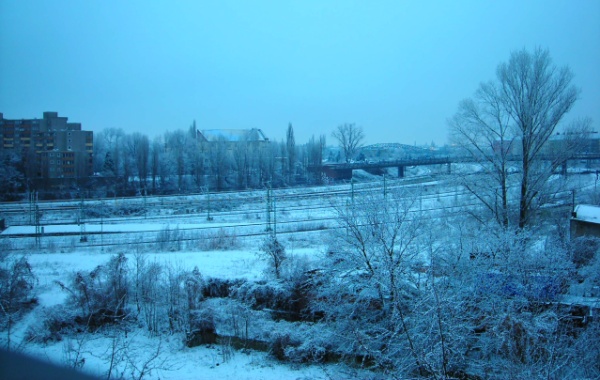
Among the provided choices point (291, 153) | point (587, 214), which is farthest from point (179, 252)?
point (291, 153)

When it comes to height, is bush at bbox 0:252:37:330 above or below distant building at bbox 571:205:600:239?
below

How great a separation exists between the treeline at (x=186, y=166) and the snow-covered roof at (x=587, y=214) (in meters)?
21.5

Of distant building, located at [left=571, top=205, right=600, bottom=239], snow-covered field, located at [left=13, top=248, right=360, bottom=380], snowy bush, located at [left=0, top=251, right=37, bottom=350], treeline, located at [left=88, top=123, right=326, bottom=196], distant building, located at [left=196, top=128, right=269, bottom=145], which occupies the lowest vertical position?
snow-covered field, located at [left=13, top=248, right=360, bottom=380]

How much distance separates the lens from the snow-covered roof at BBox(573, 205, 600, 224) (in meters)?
12.8

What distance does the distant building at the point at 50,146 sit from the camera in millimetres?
18016

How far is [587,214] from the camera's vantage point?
13.4m

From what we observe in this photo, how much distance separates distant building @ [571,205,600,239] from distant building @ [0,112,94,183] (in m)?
19.6

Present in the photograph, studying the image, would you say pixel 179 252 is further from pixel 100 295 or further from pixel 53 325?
pixel 53 325

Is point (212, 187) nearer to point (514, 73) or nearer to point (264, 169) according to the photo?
point (264, 169)

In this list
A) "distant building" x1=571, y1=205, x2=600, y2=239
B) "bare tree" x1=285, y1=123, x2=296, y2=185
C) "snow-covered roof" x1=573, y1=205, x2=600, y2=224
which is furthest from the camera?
"bare tree" x1=285, y1=123, x2=296, y2=185

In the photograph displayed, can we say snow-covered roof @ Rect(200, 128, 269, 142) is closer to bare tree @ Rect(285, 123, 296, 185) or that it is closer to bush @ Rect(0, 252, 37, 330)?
bare tree @ Rect(285, 123, 296, 185)

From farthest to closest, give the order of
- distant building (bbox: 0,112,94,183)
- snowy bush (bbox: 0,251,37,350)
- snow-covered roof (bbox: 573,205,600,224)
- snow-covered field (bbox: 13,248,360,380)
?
distant building (bbox: 0,112,94,183) < snow-covered roof (bbox: 573,205,600,224) < snowy bush (bbox: 0,251,37,350) < snow-covered field (bbox: 13,248,360,380)

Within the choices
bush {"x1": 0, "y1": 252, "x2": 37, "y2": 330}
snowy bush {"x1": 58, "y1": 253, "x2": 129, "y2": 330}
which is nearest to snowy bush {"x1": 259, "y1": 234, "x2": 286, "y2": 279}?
snowy bush {"x1": 58, "y1": 253, "x2": 129, "y2": 330}

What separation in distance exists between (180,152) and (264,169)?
6943 mm
